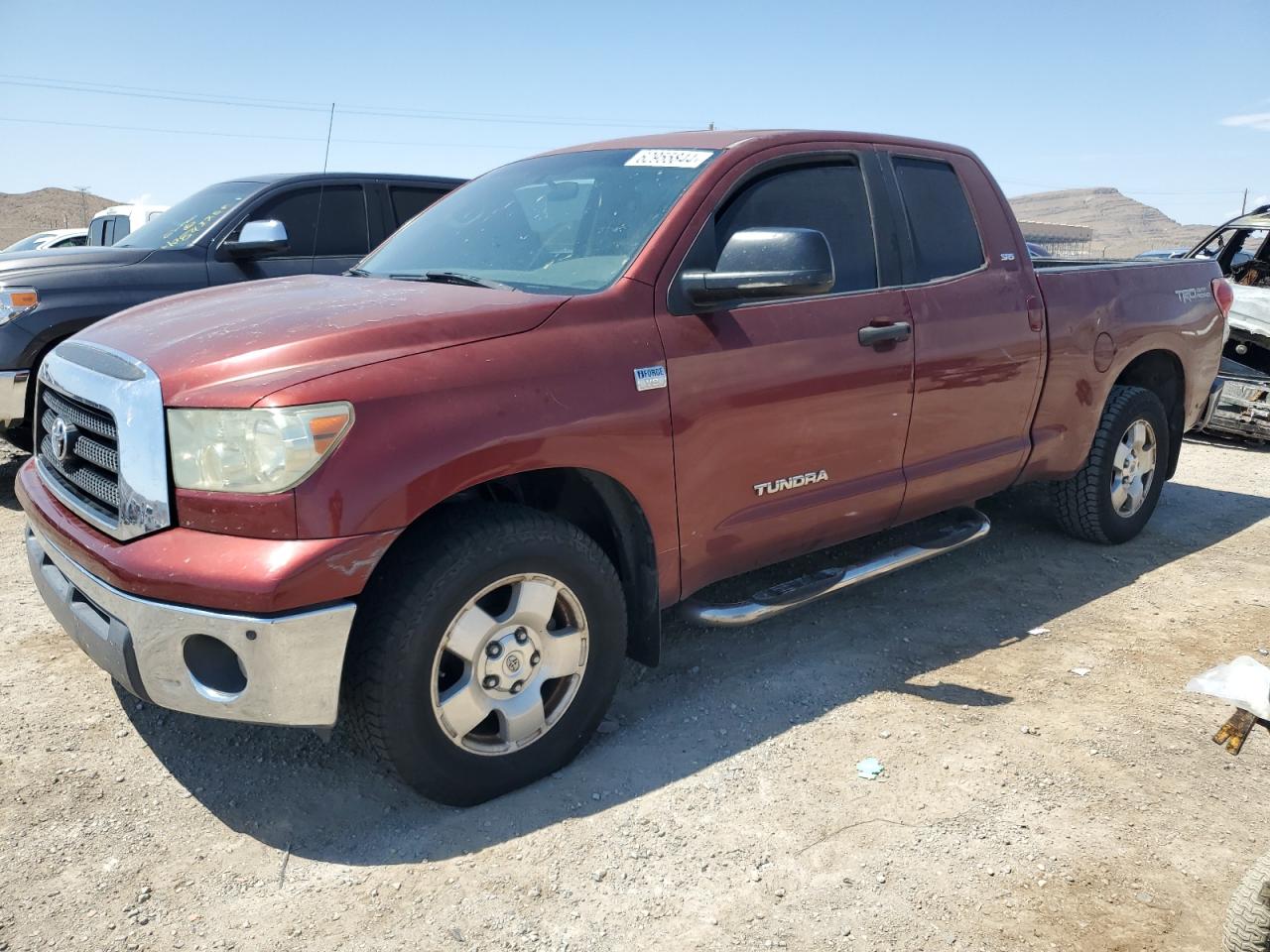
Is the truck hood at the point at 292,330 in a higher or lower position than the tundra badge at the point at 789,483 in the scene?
higher

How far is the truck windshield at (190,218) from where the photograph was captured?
6.32m

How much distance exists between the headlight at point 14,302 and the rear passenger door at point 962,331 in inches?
182

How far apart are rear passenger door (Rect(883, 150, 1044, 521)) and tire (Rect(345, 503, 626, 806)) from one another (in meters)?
1.61

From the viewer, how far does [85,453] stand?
111 inches

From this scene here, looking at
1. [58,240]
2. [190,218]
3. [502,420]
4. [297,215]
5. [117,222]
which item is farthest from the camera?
[58,240]

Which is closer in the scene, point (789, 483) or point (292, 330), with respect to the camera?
point (292, 330)

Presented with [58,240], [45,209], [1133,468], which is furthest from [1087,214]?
[1133,468]

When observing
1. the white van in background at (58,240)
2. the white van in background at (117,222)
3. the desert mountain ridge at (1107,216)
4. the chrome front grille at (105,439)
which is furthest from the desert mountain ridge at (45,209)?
the desert mountain ridge at (1107,216)

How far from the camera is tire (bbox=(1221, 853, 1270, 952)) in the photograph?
211cm

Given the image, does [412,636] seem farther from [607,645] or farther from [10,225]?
[10,225]

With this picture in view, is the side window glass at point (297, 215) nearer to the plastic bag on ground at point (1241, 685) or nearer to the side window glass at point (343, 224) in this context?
the side window glass at point (343, 224)

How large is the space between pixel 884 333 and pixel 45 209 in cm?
7627

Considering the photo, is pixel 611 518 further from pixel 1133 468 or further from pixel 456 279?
pixel 1133 468

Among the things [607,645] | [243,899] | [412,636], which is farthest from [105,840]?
[607,645]
